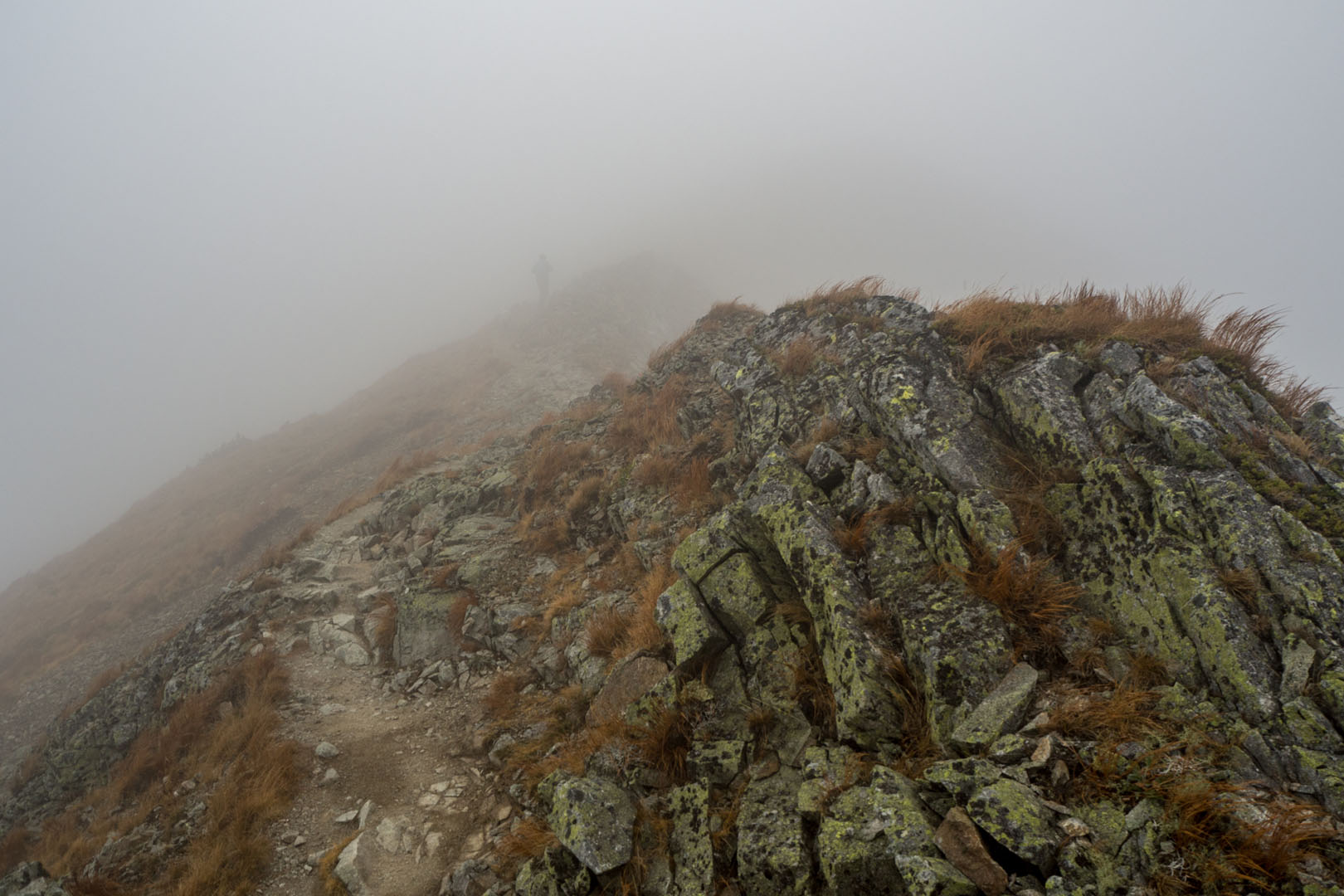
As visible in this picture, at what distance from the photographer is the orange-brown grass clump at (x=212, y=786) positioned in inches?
311

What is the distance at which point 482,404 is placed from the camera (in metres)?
37.2

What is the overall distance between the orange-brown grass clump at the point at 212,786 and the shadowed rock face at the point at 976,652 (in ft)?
12.9

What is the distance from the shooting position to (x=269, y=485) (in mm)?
32844

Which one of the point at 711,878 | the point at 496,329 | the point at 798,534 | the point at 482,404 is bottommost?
the point at 711,878

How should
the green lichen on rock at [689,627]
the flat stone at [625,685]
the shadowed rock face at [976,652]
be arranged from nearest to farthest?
the shadowed rock face at [976,652]
the green lichen on rock at [689,627]
the flat stone at [625,685]

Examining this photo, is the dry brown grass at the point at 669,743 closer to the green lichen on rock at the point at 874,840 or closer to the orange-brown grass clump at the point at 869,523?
the green lichen on rock at the point at 874,840

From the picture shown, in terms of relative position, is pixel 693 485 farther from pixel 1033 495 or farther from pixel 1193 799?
pixel 1193 799

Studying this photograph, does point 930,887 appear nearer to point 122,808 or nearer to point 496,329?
point 122,808

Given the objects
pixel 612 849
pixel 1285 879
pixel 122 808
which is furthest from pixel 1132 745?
pixel 122 808

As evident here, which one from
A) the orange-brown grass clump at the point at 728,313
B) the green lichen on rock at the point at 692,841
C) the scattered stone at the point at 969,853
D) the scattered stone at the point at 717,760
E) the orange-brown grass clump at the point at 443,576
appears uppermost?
the orange-brown grass clump at the point at 728,313

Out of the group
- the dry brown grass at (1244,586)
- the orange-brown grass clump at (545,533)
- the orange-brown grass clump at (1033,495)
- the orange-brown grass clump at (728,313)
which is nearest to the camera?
the dry brown grass at (1244,586)

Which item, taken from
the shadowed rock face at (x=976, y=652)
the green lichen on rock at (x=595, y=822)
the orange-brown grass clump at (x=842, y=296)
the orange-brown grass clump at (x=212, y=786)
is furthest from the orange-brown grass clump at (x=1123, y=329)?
the orange-brown grass clump at (x=212, y=786)

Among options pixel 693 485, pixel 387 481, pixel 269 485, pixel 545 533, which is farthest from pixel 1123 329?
pixel 269 485

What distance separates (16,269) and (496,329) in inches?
8744
